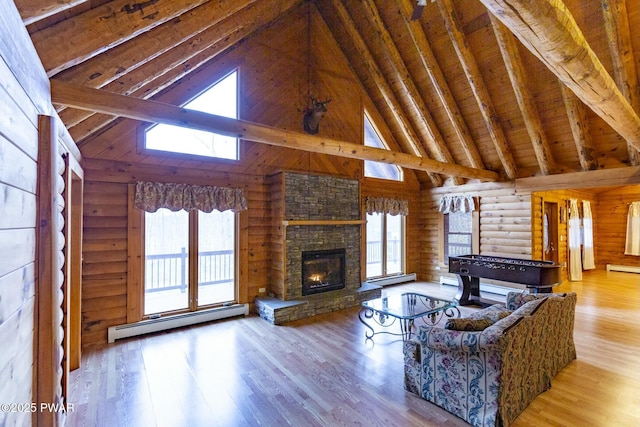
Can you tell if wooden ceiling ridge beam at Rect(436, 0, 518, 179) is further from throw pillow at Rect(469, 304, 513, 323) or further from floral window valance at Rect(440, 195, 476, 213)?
throw pillow at Rect(469, 304, 513, 323)

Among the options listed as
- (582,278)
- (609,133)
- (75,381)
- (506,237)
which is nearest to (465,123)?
(609,133)

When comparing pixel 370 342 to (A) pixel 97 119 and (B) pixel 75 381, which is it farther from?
(A) pixel 97 119

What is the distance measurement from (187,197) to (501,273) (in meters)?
5.29

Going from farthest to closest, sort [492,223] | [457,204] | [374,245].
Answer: [374,245] < [457,204] < [492,223]

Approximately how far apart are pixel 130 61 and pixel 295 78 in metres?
3.75

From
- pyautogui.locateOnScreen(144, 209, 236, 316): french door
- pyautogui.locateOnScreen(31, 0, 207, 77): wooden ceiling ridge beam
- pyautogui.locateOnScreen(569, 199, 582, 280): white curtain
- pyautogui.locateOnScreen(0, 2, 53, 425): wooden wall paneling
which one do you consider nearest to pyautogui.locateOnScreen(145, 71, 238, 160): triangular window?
pyautogui.locateOnScreen(144, 209, 236, 316): french door

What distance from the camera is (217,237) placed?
519 centimetres

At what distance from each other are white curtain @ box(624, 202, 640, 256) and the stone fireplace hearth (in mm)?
8292

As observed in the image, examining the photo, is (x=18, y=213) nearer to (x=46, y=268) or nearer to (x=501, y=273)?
(x=46, y=268)

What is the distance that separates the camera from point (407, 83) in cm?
569

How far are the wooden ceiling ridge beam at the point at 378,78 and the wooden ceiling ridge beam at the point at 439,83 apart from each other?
885 millimetres

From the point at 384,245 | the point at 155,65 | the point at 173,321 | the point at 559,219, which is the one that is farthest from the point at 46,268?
the point at 559,219

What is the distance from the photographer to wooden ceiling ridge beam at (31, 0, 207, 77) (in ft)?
6.64

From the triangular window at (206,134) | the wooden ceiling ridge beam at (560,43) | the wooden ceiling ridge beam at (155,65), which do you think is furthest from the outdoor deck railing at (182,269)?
the wooden ceiling ridge beam at (560,43)
